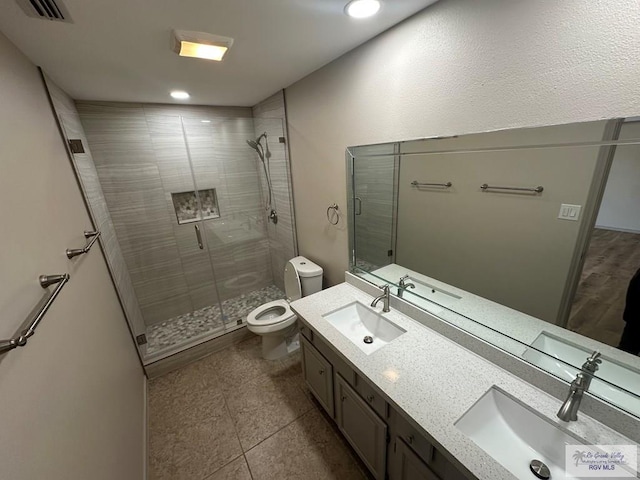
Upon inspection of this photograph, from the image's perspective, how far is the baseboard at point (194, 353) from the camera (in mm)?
2336

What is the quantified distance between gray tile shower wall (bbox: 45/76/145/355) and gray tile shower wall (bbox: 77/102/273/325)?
0.47 ft

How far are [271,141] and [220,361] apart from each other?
2.28 metres

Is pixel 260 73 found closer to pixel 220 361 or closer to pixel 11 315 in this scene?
pixel 11 315

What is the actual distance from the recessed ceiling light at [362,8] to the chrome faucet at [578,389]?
63.7 inches

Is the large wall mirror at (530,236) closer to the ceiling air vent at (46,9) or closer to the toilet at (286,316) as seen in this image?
the toilet at (286,316)

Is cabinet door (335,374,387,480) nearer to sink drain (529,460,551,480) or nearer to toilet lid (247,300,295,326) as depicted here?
sink drain (529,460,551,480)

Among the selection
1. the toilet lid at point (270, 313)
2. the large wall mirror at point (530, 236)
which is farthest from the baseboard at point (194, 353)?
the large wall mirror at point (530, 236)

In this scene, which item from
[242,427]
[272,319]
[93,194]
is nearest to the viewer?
[242,427]

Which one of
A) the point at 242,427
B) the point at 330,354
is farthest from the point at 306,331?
the point at 242,427

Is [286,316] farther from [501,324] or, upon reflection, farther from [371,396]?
[501,324]

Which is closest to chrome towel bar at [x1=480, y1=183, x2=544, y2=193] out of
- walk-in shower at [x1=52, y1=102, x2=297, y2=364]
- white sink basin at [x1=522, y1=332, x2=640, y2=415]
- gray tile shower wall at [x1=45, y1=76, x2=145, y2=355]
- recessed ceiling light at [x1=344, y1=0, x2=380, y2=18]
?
white sink basin at [x1=522, y1=332, x2=640, y2=415]

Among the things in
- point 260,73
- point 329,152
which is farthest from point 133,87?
point 329,152

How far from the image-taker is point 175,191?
2766mm

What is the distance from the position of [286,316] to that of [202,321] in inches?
48.3
